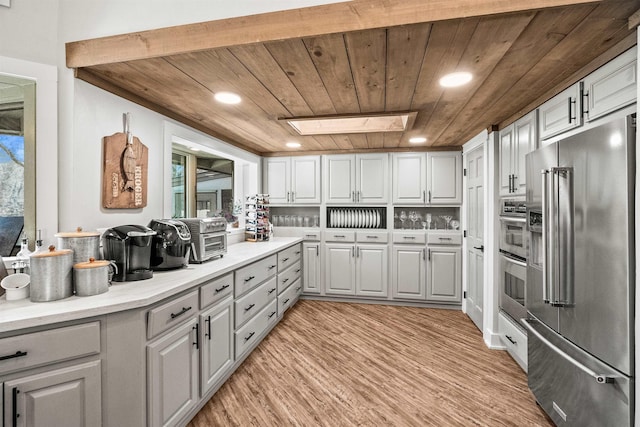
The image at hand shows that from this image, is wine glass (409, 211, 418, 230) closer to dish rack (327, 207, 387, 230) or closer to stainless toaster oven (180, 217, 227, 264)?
dish rack (327, 207, 387, 230)

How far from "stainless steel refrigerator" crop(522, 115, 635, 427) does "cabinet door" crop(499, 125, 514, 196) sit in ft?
2.56

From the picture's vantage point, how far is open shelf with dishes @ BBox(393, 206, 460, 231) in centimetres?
428

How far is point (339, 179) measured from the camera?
4328 millimetres

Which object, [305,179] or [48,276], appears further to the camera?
[305,179]

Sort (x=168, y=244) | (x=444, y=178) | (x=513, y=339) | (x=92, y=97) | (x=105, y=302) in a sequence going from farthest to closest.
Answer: (x=444, y=178)
(x=513, y=339)
(x=168, y=244)
(x=92, y=97)
(x=105, y=302)

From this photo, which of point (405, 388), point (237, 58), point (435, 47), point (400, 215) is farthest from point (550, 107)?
point (400, 215)

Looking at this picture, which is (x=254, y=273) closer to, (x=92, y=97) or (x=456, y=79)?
(x=92, y=97)

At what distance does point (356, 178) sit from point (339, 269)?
1293 mm

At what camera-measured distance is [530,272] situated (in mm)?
2100

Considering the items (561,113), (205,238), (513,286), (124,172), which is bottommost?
(513,286)

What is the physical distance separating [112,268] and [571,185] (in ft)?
8.30

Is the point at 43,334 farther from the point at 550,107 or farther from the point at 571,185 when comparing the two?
the point at 550,107

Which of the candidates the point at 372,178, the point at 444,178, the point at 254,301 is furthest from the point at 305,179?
the point at 254,301

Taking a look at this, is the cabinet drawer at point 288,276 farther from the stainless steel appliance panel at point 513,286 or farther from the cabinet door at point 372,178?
the stainless steel appliance panel at point 513,286
